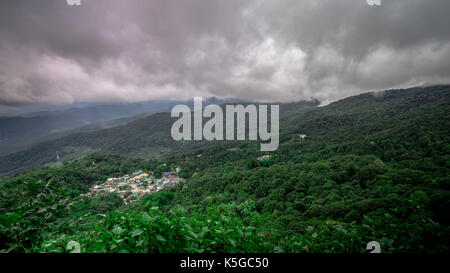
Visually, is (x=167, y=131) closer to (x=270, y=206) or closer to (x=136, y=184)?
(x=136, y=184)

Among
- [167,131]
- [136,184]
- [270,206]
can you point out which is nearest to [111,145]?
[167,131]

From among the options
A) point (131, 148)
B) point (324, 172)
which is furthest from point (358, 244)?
point (131, 148)

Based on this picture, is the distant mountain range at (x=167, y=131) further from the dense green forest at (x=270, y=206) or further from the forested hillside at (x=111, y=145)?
the dense green forest at (x=270, y=206)

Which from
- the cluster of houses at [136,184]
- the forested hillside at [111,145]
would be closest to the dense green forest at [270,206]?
the cluster of houses at [136,184]

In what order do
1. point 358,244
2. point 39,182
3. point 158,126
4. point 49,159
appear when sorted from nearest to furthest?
1. point 358,244
2. point 39,182
3. point 49,159
4. point 158,126

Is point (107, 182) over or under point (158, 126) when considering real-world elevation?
under
